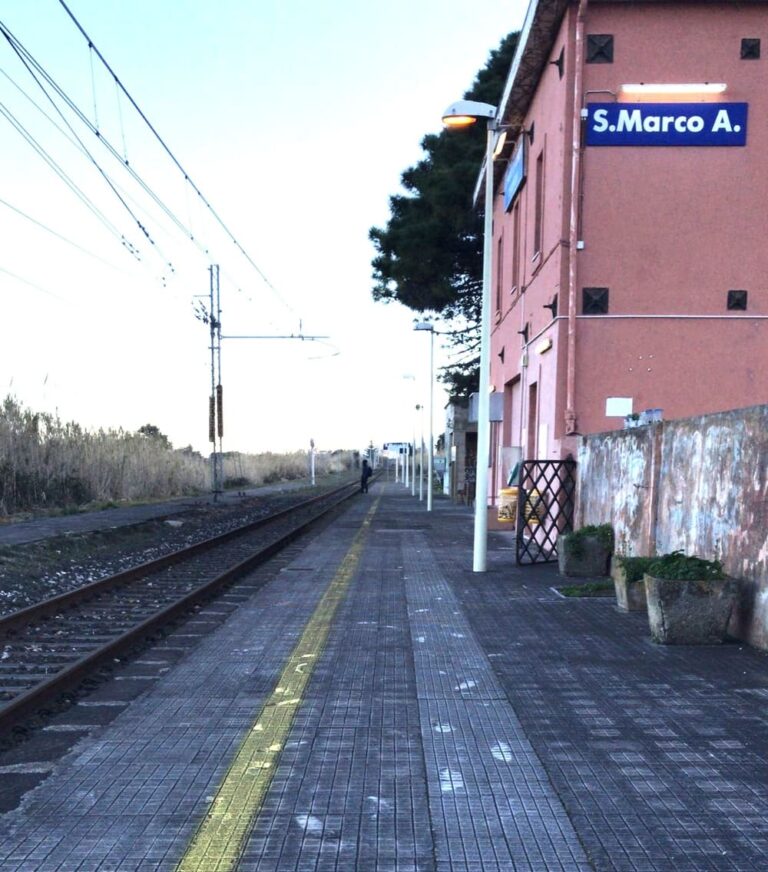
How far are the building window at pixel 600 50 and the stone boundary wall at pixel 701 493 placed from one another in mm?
6259

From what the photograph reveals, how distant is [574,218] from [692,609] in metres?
8.03

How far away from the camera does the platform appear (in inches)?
131

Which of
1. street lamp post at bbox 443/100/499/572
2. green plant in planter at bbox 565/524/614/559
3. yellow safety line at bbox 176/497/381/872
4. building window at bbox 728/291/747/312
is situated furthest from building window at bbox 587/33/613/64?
yellow safety line at bbox 176/497/381/872

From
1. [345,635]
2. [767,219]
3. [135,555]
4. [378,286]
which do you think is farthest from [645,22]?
[378,286]

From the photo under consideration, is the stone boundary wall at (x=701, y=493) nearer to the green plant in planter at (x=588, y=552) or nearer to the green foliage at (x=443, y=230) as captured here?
the green plant in planter at (x=588, y=552)

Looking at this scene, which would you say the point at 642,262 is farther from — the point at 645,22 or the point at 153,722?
the point at 153,722

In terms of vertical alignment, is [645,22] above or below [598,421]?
above

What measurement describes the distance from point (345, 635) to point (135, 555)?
8.69 meters

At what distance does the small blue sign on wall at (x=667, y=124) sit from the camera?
43.4ft

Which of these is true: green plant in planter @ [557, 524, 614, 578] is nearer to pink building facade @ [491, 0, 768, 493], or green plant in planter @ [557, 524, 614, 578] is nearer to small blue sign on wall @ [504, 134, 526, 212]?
pink building facade @ [491, 0, 768, 493]

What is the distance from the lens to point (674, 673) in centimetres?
607

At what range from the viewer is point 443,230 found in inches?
1168

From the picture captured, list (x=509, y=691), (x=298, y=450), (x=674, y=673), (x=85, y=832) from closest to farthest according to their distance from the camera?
1. (x=85, y=832)
2. (x=509, y=691)
3. (x=674, y=673)
4. (x=298, y=450)

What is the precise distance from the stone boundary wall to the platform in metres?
0.72
